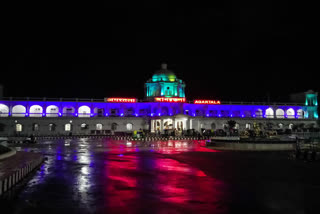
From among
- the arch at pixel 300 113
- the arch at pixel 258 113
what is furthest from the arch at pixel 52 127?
the arch at pixel 300 113

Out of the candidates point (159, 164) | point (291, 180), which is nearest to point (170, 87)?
point (159, 164)

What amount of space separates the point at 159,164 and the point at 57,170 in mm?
5884

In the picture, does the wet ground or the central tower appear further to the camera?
the central tower

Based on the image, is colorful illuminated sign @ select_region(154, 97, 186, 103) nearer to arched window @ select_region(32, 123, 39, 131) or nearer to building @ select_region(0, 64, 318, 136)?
building @ select_region(0, 64, 318, 136)

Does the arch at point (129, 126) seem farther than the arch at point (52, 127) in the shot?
Yes

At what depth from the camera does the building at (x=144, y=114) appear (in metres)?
70.1

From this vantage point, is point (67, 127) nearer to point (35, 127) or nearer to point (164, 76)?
point (35, 127)

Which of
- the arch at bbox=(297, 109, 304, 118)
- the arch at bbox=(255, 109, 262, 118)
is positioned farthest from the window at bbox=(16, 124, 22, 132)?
the arch at bbox=(297, 109, 304, 118)

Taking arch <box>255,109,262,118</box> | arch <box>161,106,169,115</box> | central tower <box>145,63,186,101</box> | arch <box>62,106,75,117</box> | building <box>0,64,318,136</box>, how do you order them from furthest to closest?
arch <box>255,109,262,118</box> → central tower <box>145,63,186,101</box> → arch <box>161,106,169,115</box> → arch <box>62,106,75,117</box> → building <box>0,64,318,136</box>

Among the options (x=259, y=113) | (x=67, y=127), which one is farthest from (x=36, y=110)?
(x=259, y=113)

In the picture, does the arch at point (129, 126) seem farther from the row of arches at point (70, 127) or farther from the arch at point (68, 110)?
the arch at point (68, 110)

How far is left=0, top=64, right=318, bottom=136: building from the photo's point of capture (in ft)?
230

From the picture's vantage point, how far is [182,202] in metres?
10.6

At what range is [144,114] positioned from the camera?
7744 centimetres
